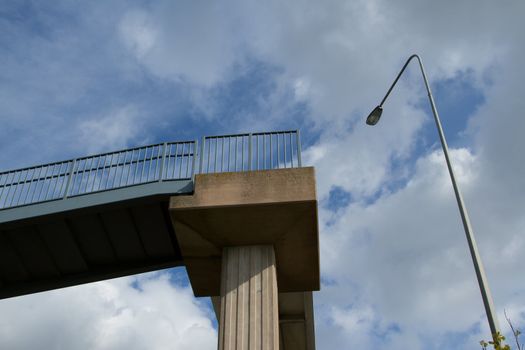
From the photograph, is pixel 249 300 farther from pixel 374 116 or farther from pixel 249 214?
pixel 374 116

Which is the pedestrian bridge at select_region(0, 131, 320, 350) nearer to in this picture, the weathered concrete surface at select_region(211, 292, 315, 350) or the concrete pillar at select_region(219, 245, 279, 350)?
the concrete pillar at select_region(219, 245, 279, 350)

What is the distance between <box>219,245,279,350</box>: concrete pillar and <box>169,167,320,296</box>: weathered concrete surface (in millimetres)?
363

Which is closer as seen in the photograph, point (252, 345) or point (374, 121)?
point (252, 345)

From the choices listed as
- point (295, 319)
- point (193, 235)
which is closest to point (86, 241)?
point (193, 235)

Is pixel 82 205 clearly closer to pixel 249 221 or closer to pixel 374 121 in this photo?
pixel 249 221

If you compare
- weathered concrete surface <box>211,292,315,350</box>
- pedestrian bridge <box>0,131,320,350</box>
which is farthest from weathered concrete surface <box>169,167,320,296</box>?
weathered concrete surface <box>211,292,315,350</box>

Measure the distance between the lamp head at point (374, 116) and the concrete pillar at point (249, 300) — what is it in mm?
4977

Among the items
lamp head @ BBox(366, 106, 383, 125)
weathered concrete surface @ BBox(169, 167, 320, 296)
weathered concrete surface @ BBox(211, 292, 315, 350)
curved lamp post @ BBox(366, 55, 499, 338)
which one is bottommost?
curved lamp post @ BBox(366, 55, 499, 338)

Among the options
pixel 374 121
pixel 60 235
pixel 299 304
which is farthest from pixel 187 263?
pixel 299 304

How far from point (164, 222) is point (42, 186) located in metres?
3.33

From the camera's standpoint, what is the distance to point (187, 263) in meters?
13.3

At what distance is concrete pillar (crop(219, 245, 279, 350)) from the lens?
11312 millimetres

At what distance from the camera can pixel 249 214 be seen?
11797 millimetres

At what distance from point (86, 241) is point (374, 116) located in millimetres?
8836
